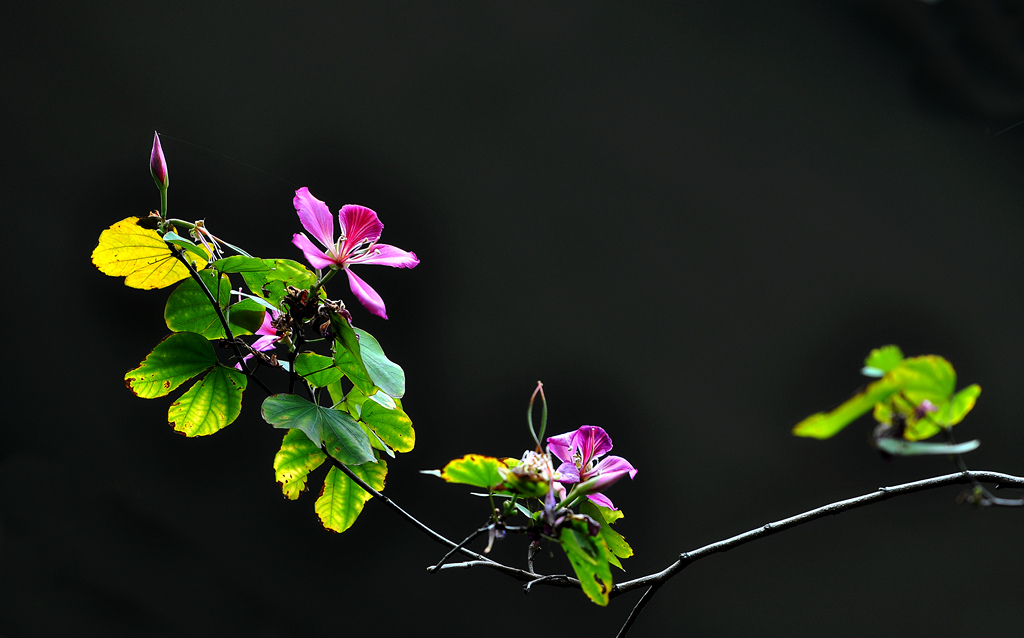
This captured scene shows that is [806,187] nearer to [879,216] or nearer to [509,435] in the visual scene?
[879,216]

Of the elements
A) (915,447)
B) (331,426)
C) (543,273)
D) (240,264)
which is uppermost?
(915,447)

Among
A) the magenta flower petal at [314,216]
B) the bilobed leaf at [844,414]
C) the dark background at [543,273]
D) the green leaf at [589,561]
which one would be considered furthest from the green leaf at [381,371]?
the dark background at [543,273]

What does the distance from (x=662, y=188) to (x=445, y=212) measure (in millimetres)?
613

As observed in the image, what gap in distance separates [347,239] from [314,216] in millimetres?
38

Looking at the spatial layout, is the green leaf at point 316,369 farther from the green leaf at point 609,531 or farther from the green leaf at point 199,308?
the green leaf at point 609,531

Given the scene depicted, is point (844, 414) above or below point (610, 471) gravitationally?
→ above

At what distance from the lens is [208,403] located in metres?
0.70

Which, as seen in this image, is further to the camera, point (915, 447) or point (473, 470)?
point (473, 470)

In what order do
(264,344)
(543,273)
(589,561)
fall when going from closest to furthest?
(589,561)
(264,344)
(543,273)

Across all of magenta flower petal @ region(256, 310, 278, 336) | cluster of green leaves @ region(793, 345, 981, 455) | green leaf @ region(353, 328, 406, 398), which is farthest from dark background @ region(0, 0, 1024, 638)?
cluster of green leaves @ region(793, 345, 981, 455)

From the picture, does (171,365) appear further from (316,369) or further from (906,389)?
(906,389)

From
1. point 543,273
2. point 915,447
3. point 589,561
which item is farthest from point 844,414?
point 543,273

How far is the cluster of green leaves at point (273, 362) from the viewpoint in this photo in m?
0.62

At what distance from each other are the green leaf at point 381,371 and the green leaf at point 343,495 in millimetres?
128
